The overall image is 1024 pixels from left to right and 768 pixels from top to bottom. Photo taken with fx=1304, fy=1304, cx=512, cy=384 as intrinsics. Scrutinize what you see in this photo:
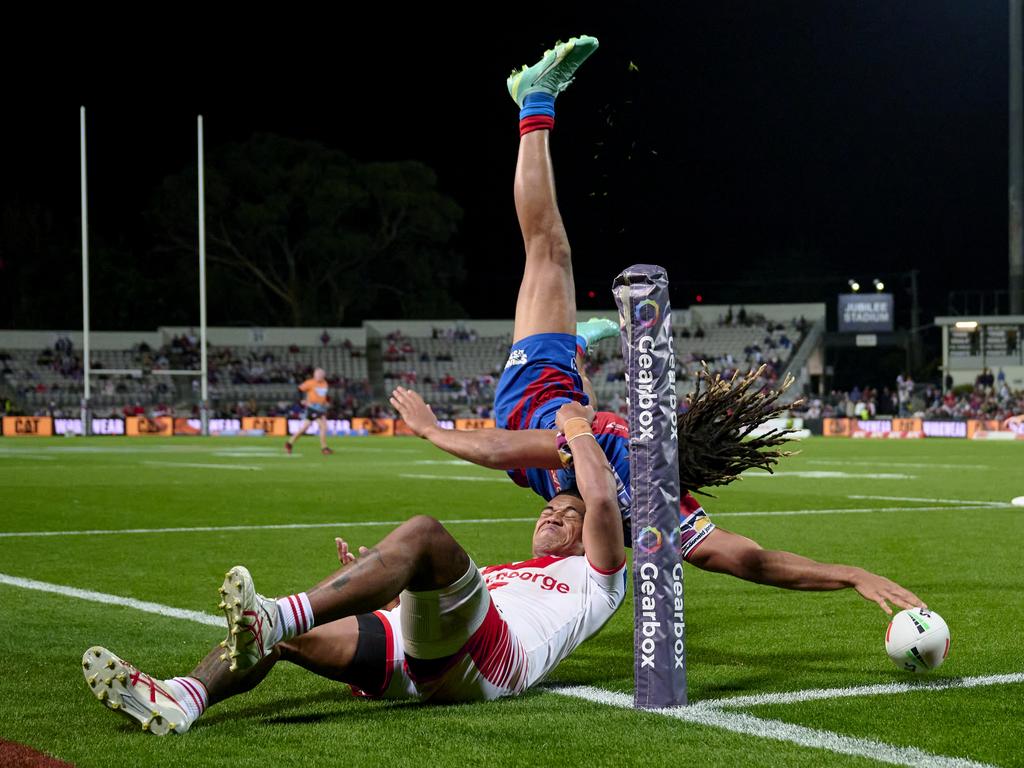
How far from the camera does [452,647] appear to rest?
4293mm

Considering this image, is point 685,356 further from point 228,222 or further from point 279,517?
point 279,517

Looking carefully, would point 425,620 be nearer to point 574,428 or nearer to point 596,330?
point 574,428

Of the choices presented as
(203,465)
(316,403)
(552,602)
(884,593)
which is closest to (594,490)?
(552,602)

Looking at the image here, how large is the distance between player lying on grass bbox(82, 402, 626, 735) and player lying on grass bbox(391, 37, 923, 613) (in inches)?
11.9

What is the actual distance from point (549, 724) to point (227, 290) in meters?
61.6

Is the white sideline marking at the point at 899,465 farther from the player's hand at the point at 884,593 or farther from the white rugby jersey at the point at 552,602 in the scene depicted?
the white rugby jersey at the point at 552,602

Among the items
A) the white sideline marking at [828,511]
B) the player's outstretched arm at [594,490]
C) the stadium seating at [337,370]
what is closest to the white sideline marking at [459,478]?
the white sideline marking at [828,511]

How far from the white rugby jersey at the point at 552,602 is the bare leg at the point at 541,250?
6.91ft

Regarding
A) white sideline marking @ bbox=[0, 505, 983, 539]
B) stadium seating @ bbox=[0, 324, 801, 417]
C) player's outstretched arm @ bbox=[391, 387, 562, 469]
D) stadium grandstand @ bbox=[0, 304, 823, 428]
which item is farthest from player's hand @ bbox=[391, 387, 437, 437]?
stadium seating @ bbox=[0, 324, 801, 417]

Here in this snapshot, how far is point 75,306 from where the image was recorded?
61.9 meters

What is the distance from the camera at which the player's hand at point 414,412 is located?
5.15m

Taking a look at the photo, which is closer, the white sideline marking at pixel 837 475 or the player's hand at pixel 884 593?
the player's hand at pixel 884 593

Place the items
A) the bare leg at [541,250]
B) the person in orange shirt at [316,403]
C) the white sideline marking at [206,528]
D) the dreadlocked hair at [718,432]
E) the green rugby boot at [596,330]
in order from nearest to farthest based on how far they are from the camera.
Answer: the dreadlocked hair at [718,432] → the bare leg at [541,250] → the green rugby boot at [596,330] → the white sideline marking at [206,528] → the person in orange shirt at [316,403]

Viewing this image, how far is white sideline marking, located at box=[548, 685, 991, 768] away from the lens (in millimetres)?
3658
